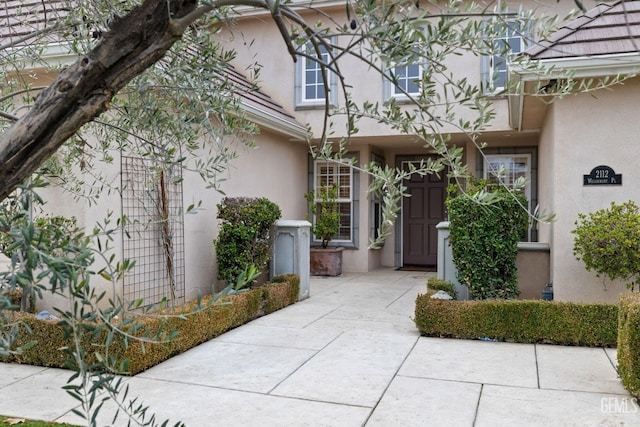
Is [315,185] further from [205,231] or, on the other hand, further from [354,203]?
[205,231]

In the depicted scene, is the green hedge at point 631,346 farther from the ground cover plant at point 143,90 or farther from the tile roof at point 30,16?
the tile roof at point 30,16

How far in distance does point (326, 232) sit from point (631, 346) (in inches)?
312

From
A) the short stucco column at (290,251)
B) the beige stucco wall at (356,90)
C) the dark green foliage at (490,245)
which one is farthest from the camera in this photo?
the beige stucco wall at (356,90)

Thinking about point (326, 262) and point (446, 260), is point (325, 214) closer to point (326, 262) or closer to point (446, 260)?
point (326, 262)

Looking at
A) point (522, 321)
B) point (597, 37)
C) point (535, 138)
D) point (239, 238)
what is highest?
point (597, 37)

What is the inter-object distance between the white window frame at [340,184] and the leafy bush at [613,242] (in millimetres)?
6804

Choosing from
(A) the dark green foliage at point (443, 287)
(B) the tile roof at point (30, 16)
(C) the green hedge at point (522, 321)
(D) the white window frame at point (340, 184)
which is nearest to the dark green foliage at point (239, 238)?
(A) the dark green foliage at point (443, 287)

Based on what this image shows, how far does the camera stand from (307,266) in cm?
890

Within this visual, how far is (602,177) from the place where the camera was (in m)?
6.14

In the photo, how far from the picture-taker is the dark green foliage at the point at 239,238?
24.4ft

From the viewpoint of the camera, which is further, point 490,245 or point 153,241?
point 153,241

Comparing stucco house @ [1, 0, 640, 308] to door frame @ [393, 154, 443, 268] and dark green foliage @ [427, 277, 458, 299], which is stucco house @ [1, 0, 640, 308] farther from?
dark green foliage @ [427, 277, 458, 299]

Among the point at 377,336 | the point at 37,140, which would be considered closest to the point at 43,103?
the point at 37,140

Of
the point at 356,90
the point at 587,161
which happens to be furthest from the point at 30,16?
the point at 356,90
